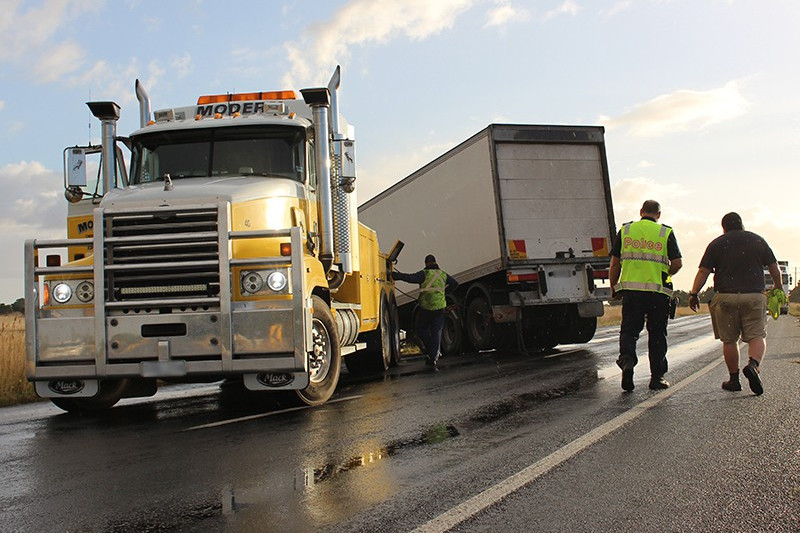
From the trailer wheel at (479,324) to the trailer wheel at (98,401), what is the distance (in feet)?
27.2

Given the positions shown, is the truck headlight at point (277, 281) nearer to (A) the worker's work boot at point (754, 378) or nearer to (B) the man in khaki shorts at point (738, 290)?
(B) the man in khaki shorts at point (738, 290)

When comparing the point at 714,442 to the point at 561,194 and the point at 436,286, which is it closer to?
the point at 436,286

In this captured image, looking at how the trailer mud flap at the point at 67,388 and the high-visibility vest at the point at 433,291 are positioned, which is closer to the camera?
the trailer mud flap at the point at 67,388

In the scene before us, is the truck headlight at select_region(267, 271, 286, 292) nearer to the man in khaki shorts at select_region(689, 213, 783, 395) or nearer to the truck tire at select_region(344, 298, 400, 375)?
the man in khaki shorts at select_region(689, 213, 783, 395)

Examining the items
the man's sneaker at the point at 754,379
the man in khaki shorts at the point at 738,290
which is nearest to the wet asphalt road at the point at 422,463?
the man's sneaker at the point at 754,379

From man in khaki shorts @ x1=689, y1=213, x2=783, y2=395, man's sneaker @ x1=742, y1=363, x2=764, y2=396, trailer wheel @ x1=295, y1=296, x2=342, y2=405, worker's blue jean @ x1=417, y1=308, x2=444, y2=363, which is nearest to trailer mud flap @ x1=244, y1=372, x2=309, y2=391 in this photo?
trailer wheel @ x1=295, y1=296, x2=342, y2=405

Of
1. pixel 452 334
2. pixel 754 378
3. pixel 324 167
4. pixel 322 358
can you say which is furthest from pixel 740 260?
pixel 452 334

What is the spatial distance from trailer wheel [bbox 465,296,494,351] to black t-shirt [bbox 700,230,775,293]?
7182 millimetres

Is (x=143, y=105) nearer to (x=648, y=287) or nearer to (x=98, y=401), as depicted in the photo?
(x=98, y=401)

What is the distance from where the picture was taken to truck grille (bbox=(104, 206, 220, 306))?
7250mm

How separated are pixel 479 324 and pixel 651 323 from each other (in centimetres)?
757

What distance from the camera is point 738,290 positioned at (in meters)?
7.98

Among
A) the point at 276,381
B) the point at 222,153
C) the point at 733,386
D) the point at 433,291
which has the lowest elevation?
the point at 733,386

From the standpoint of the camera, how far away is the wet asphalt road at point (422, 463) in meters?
3.88
